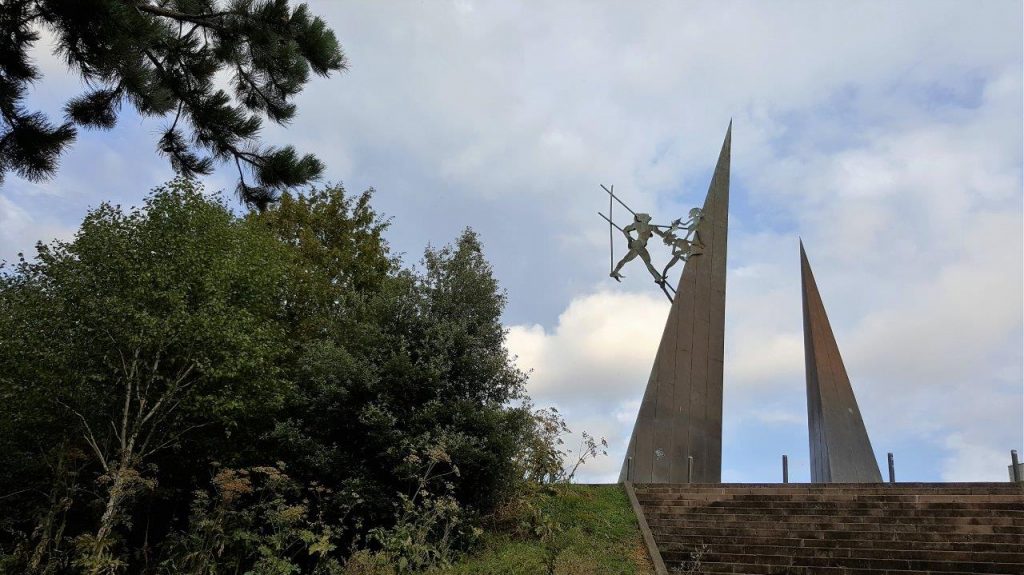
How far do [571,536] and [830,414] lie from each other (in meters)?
7.28

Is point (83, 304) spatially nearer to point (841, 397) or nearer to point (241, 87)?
point (241, 87)

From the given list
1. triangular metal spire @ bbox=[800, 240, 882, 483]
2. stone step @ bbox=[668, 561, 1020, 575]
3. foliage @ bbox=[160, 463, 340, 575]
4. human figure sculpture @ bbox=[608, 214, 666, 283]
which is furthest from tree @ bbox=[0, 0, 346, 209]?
triangular metal spire @ bbox=[800, 240, 882, 483]

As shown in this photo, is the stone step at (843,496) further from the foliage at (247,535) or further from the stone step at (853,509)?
the foliage at (247,535)

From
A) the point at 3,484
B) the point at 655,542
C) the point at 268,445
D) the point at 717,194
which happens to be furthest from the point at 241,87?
the point at 717,194

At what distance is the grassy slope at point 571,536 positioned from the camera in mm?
8312

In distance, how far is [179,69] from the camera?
6727 millimetres

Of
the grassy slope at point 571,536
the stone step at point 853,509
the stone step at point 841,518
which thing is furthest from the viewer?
the stone step at point 853,509

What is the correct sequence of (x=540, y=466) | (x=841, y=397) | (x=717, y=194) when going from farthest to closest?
(x=717, y=194), (x=841, y=397), (x=540, y=466)

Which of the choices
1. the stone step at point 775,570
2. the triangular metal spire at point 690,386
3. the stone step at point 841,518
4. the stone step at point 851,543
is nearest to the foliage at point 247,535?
the stone step at point 775,570

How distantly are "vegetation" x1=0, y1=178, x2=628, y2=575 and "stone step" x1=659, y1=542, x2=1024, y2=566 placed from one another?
0.98 metres

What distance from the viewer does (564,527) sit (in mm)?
10453

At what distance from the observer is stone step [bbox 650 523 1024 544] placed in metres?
9.17

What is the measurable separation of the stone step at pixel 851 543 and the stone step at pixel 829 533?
0.08m

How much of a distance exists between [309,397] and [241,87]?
486 cm
